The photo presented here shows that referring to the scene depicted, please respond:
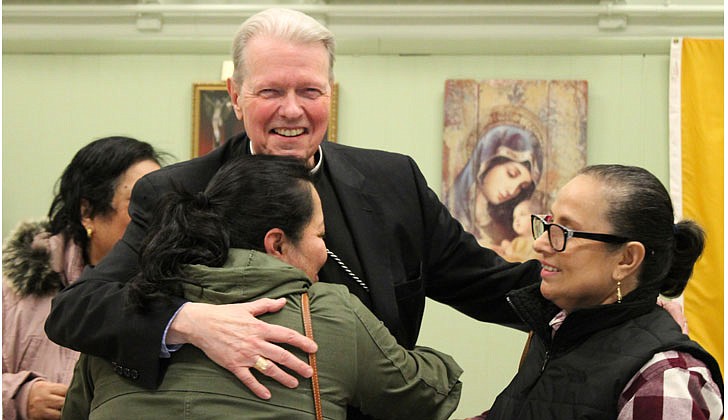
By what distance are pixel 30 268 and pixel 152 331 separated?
6.11 feet

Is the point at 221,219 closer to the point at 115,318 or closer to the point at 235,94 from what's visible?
the point at 115,318

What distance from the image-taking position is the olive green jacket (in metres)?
1.98

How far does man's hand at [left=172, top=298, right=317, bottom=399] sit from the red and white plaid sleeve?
72 cm

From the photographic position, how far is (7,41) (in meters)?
6.95

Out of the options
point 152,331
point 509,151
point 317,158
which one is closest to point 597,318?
point 317,158

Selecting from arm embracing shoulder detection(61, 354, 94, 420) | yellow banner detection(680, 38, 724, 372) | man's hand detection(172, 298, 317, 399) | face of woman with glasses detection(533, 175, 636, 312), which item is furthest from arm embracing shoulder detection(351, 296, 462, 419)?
yellow banner detection(680, 38, 724, 372)

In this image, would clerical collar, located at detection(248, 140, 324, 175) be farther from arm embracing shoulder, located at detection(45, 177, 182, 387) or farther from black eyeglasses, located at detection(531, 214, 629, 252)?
black eyeglasses, located at detection(531, 214, 629, 252)

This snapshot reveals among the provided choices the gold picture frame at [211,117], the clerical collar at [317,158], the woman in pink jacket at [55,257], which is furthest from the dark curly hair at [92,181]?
the gold picture frame at [211,117]

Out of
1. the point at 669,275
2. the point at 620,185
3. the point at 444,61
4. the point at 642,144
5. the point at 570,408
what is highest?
the point at 444,61

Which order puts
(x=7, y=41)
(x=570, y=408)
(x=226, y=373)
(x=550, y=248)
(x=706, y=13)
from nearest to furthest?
1. (x=226, y=373)
2. (x=570, y=408)
3. (x=550, y=248)
4. (x=706, y=13)
5. (x=7, y=41)

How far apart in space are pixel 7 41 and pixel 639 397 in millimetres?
6059

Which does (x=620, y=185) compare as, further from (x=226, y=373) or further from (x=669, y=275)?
(x=226, y=373)

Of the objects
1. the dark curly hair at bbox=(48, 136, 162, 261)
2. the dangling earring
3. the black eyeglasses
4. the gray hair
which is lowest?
the dangling earring

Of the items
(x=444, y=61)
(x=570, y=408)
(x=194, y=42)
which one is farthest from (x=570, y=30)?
(x=570, y=408)
